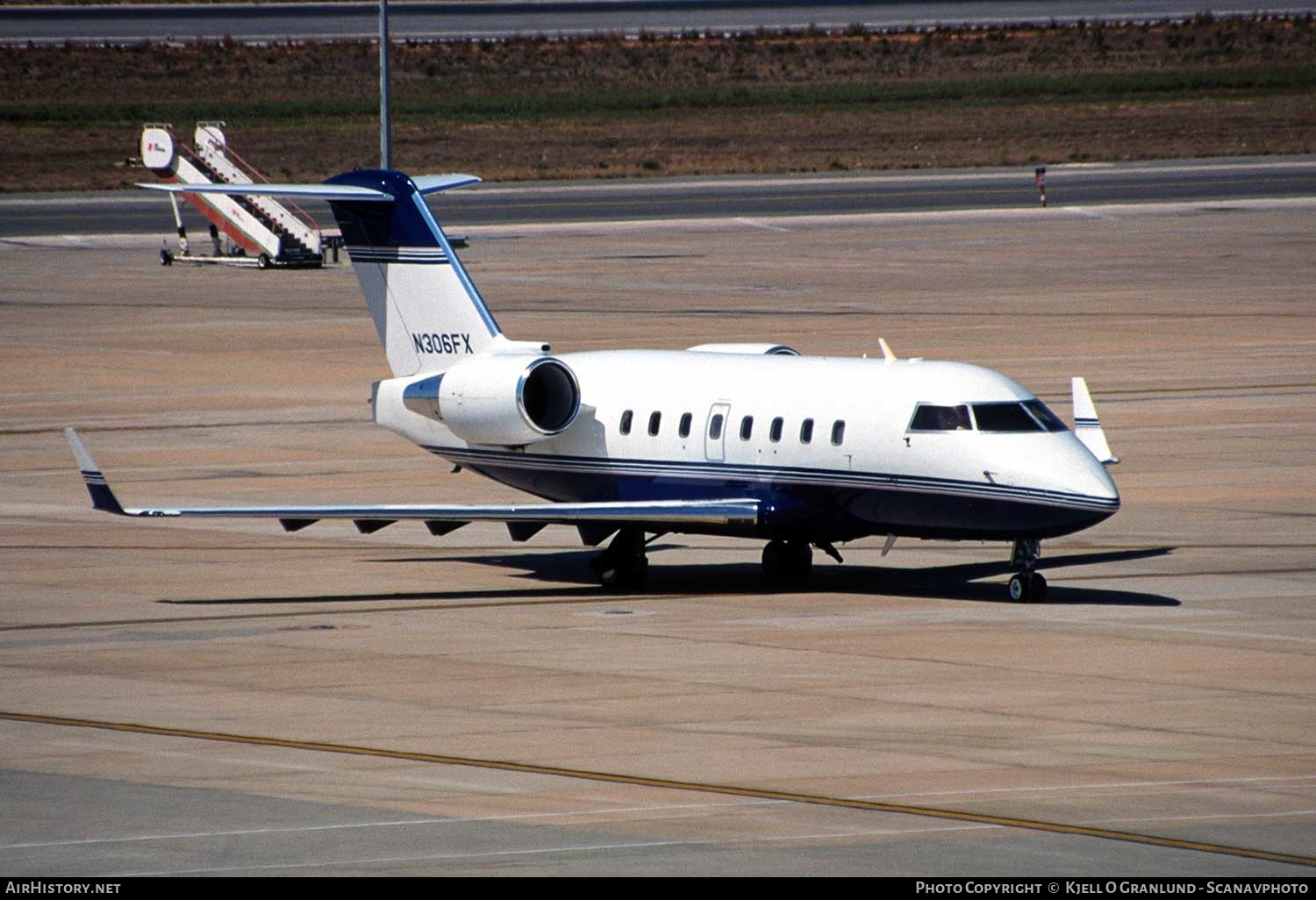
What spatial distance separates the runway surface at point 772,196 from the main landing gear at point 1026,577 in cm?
6681

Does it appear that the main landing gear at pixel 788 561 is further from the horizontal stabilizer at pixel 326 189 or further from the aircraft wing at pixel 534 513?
the horizontal stabilizer at pixel 326 189

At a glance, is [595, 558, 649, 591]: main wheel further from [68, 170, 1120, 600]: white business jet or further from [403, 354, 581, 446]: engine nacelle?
[403, 354, 581, 446]: engine nacelle

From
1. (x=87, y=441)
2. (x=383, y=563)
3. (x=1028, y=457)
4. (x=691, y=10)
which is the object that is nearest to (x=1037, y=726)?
(x=1028, y=457)

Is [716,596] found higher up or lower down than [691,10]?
lower down

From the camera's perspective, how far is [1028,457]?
27.0 m

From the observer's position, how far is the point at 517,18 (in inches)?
6570

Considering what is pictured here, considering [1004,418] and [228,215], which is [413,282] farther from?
[228,215]

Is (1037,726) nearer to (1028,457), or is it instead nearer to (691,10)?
(1028,457)

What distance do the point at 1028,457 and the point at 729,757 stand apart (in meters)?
8.19

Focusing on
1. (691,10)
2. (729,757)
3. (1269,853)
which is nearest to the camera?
(1269,853)

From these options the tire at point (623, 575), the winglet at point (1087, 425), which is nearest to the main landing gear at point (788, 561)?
the tire at point (623, 575)

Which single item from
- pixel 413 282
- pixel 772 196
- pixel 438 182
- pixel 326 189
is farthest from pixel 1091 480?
pixel 772 196

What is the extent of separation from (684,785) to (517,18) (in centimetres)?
15202

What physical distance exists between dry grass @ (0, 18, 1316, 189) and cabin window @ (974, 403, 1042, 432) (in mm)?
85198
